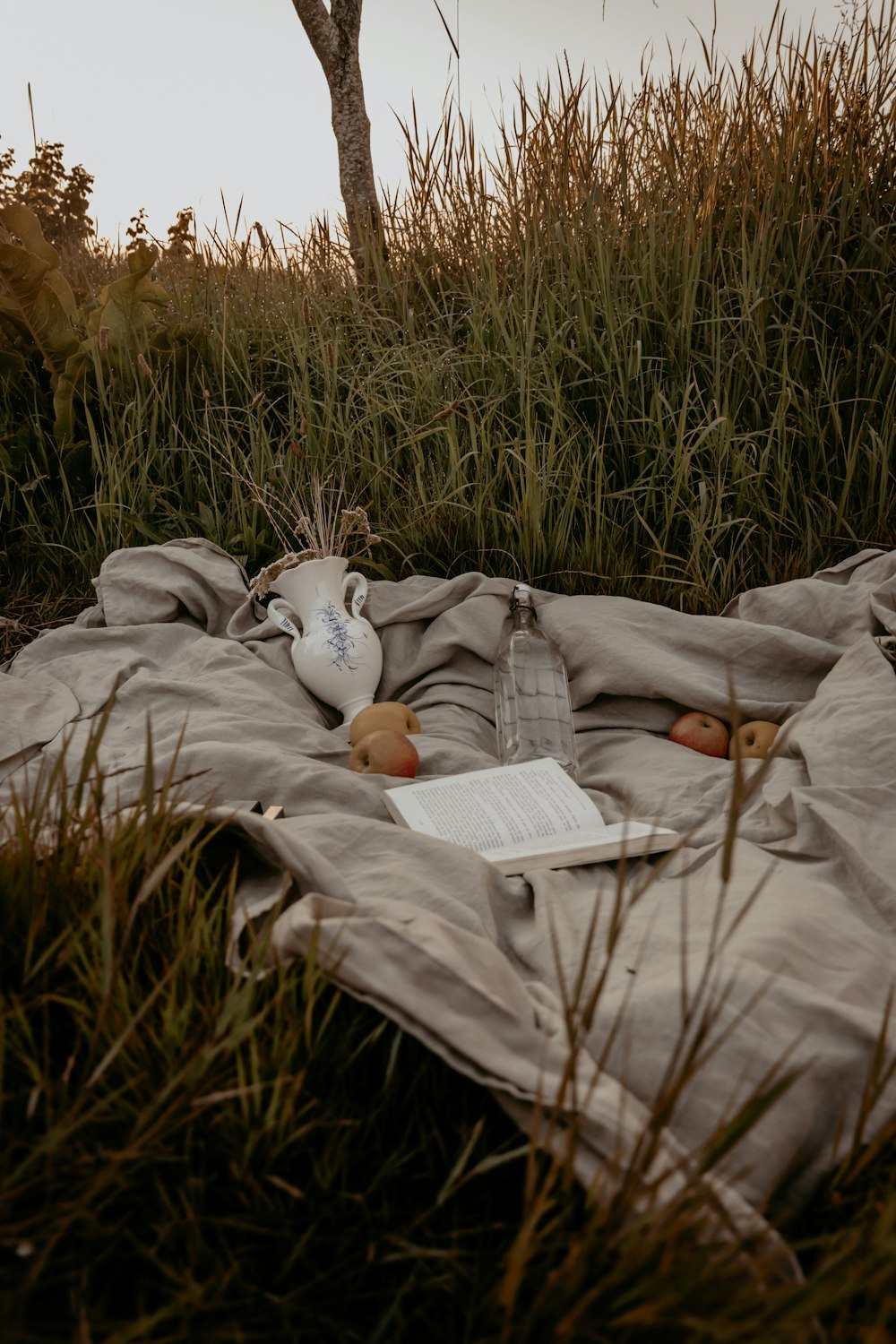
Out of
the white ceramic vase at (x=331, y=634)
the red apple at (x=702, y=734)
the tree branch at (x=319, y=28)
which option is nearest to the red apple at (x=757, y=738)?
the red apple at (x=702, y=734)

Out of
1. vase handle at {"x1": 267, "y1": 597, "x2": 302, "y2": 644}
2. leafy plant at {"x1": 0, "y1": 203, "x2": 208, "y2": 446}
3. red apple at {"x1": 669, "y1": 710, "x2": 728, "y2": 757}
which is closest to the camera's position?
red apple at {"x1": 669, "y1": 710, "x2": 728, "y2": 757}

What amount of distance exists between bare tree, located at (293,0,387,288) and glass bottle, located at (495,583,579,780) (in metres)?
2.22

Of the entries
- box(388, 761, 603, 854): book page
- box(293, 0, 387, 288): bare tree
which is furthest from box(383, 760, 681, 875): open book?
box(293, 0, 387, 288): bare tree

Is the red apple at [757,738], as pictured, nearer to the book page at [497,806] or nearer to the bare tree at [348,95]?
the book page at [497,806]

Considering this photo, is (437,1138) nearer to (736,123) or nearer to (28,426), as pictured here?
(28,426)

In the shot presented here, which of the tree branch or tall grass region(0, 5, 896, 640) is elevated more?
the tree branch

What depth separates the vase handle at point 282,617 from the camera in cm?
255

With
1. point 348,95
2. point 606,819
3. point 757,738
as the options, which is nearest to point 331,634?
point 606,819

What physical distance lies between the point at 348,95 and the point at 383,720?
11.0 feet

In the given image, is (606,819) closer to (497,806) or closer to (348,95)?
(497,806)

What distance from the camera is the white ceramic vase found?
95.5 inches

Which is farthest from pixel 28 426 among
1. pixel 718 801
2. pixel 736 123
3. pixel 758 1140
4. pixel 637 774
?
pixel 758 1140

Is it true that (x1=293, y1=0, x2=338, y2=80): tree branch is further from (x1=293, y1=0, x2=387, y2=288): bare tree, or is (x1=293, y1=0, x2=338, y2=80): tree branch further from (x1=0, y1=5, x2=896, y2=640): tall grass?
(x1=0, y1=5, x2=896, y2=640): tall grass

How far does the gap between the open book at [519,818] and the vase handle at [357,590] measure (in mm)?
763
